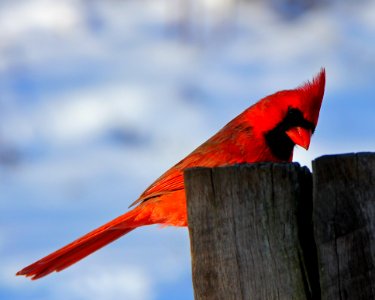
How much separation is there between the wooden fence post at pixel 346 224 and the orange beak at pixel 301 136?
70.1 inches

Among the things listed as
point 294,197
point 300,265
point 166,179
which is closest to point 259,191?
point 294,197

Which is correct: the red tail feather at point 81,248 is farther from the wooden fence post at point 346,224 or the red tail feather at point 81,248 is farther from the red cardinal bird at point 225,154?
the wooden fence post at point 346,224

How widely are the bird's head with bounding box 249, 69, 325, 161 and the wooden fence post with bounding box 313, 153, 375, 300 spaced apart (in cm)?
174

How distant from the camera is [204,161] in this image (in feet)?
11.3

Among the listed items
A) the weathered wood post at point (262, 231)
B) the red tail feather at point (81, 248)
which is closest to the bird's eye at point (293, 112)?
the red tail feather at point (81, 248)

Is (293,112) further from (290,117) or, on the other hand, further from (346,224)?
(346,224)

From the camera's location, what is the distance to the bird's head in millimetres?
3516

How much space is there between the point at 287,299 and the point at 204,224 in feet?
0.80

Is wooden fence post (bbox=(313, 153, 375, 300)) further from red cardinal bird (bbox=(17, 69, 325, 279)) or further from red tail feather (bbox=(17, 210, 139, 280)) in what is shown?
red tail feather (bbox=(17, 210, 139, 280))

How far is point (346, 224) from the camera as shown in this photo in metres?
1.73

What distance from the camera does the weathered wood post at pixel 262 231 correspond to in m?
1.74

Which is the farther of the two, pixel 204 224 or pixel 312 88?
pixel 312 88

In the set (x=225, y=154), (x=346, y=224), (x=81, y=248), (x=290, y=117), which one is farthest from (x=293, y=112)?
(x=346, y=224)

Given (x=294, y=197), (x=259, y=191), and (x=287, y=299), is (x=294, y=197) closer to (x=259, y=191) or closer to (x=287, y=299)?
(x=259, y=191)
